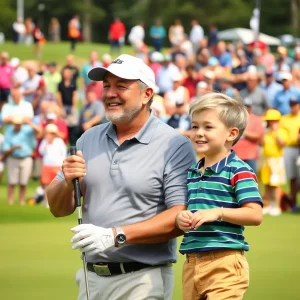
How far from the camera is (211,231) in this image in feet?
19.3

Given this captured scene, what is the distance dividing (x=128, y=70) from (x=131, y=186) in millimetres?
657

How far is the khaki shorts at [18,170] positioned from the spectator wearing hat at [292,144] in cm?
487

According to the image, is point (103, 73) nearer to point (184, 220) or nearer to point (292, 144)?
point (184, 220)

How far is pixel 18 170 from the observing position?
2048cm

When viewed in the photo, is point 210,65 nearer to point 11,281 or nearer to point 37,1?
point 11,281

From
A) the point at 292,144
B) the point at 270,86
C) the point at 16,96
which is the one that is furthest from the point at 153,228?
the point at 270,86

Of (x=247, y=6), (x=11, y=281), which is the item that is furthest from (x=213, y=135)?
(x=247, y=6)

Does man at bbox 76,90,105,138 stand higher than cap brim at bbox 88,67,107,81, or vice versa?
man at bbox 76,90,105,138

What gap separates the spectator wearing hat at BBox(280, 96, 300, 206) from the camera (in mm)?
19359

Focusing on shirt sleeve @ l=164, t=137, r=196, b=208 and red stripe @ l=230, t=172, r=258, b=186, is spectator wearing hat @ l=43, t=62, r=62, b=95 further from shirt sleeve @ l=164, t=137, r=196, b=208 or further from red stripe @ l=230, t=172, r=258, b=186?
red stripe @ l=230, t=172, r=258, b=186

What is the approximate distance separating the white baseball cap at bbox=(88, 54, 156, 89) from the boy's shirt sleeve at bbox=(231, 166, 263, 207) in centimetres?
79

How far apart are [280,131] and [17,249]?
651cm

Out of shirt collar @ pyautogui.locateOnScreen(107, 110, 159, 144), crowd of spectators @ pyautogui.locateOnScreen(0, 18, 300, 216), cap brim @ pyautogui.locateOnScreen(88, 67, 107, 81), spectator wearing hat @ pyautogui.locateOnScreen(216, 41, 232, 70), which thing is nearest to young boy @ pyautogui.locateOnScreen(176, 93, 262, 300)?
shirt collar @ pyautogui.locateOnScreen(107, 110, 159, 144)

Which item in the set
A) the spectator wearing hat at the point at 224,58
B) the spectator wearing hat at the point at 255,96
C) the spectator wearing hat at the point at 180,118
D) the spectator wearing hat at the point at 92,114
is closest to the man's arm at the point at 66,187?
the spectator wearing hat at the point at 180,118
